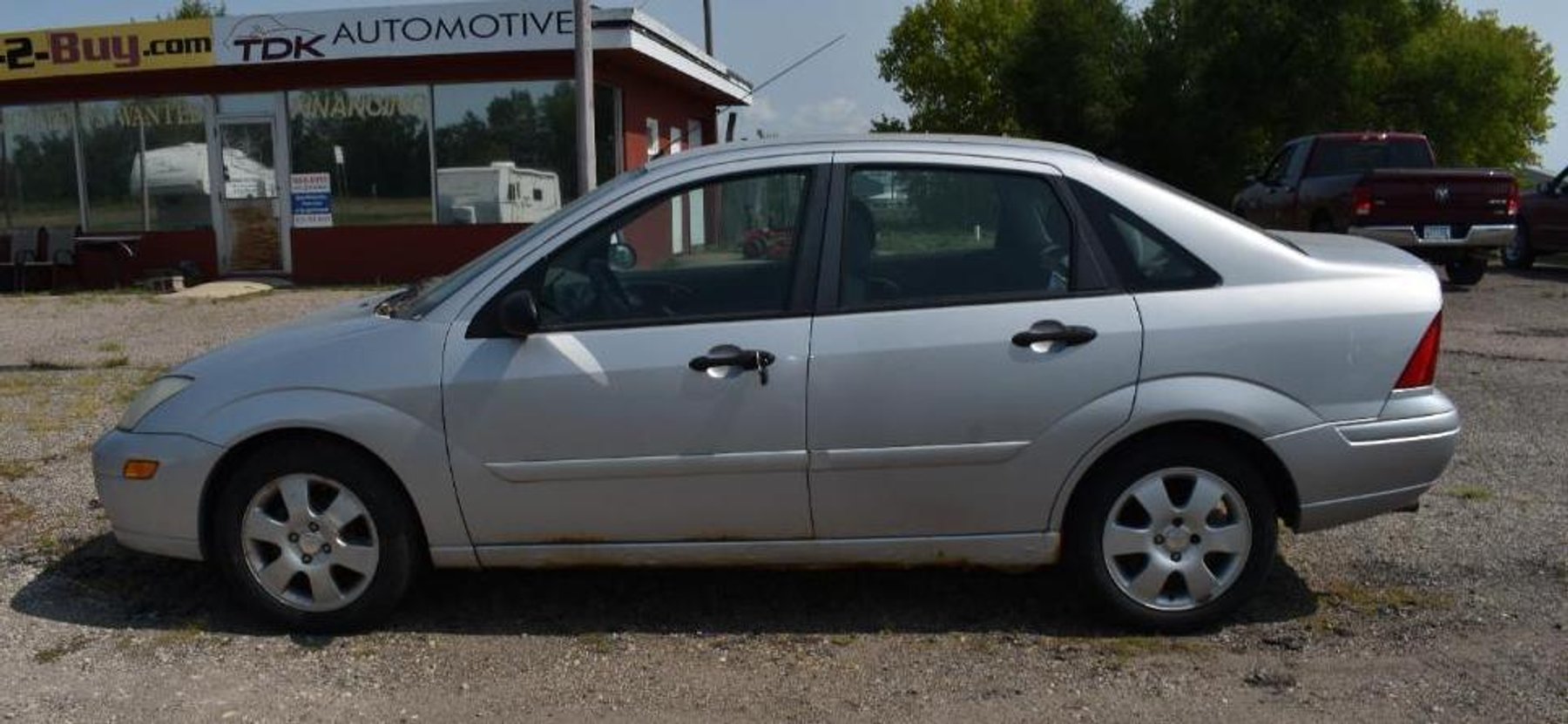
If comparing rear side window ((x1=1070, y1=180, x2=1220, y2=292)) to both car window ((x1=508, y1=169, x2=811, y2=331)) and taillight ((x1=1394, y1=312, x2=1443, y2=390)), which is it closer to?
taillight ((x1=1394, y1=312, x2=1443, y2=390))

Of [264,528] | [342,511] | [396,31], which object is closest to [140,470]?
[264,528]

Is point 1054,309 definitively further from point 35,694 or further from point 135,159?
point 135,159

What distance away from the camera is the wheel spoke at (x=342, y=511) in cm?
445

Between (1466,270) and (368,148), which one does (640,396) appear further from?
(1466,270)

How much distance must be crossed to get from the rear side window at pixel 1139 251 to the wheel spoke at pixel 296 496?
2.78m

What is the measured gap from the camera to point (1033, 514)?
4375 mm

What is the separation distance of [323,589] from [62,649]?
0.90 metres

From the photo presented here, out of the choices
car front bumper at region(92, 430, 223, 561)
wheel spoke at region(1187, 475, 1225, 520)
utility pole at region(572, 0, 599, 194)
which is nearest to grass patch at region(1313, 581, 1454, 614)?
wheel spoke at region(1187, 475, 1225, 520)

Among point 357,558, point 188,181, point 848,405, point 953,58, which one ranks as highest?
point 953,58

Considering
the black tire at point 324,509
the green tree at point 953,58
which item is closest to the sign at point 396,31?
the black tire at point 324,509

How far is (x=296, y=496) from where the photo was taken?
446 centimetres

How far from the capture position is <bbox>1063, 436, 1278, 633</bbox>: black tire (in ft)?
14.2

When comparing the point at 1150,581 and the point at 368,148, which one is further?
the point at 368,148

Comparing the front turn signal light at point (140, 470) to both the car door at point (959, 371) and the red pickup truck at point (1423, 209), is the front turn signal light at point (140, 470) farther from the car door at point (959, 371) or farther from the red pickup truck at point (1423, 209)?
the red pickup truck at point (1423, 209)
